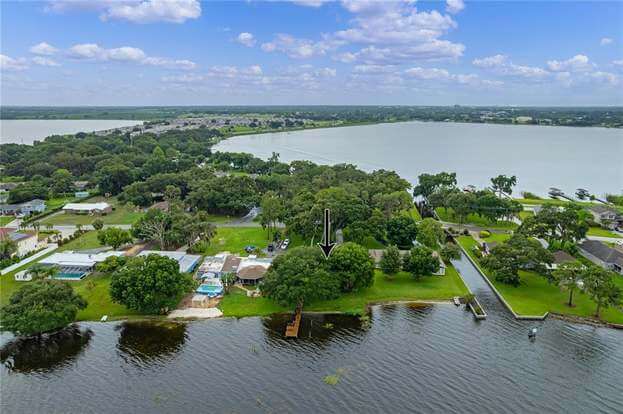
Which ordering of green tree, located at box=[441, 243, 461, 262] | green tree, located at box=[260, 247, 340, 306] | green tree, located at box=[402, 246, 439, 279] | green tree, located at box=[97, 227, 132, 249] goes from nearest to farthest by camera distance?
green tree, located at box=[260, 247, 340, 306]
green tree, located at box=[402, 246, 439, 279]
green tree, located at box=[441, 243, 461, 262]
green tree, located at box=[97, 227, 132, 249]

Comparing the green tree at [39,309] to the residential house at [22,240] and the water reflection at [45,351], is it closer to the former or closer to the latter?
the water reflection at [45,351]

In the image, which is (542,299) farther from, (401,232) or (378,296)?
(401,232)

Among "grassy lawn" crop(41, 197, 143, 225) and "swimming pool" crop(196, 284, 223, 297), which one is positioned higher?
"grassy lawn" crop(41, 197, 143, 225)

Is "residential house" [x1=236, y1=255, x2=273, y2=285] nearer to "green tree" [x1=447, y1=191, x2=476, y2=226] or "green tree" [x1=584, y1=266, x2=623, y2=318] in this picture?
"green tree" [x1=584, y1=266, x2=623, y2=318]

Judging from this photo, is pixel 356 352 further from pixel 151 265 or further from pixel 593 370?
pixel 151 265

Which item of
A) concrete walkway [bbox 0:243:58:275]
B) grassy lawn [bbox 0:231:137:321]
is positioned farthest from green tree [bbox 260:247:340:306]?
concrete walkway [bbox 0:243:58:275]

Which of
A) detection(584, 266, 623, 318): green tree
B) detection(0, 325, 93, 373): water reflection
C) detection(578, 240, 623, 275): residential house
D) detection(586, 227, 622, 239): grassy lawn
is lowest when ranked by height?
detection(0, 325, 93, 373): water reflection

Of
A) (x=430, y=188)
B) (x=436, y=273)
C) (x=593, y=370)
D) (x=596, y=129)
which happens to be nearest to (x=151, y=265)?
(x=436, y=273)

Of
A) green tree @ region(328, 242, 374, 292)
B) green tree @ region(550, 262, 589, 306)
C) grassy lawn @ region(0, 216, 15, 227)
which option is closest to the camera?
green tree @ region(550, 262, 589, 306)
